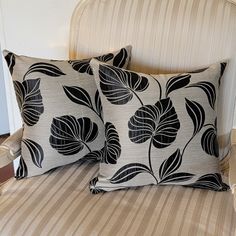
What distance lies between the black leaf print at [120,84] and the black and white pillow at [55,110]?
0.31ft

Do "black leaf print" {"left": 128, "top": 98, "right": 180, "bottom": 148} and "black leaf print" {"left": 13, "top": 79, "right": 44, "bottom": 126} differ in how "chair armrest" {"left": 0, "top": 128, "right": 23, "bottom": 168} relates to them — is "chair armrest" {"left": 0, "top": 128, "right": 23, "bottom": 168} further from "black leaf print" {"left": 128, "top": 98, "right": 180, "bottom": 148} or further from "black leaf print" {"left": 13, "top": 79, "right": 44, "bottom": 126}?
"black leaf print" {"left": 128, "top": 98, "right": 180, "bottom": 148}

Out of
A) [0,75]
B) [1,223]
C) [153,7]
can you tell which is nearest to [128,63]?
[153,7]

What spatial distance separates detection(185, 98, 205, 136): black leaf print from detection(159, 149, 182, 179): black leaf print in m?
0.07

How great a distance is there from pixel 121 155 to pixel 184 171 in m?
0.17

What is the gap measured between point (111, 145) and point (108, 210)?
168 mm

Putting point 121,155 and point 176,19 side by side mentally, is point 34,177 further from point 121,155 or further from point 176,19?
point 176,19

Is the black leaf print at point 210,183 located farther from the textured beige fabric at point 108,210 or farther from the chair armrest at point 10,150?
the chair armrest at point 10,150

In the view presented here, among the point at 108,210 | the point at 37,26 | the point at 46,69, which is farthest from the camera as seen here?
the point at 37,26

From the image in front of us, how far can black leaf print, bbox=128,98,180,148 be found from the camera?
0.90 meters

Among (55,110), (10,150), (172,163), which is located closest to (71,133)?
(55,110)

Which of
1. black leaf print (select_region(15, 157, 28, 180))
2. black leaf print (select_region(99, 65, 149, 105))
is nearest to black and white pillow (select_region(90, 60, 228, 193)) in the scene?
black leaf print (select_region(99, 65, 149, 105))

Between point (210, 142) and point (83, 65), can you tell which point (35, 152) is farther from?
point (210, 142)

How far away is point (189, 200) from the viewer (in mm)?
909

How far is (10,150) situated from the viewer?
1.02m
